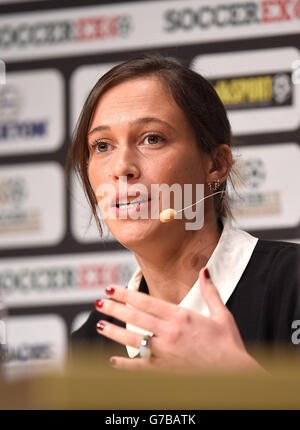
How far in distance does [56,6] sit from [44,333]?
91cm

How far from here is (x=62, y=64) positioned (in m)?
1.89

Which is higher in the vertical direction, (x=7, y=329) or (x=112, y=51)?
(x=112, y=51)

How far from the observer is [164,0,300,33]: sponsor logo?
5.57ft

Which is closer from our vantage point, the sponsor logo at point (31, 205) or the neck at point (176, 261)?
the neck at point (176, 261)

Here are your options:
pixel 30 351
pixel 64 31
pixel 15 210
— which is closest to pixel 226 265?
pixel 30 351

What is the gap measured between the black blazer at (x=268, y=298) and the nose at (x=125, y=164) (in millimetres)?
228

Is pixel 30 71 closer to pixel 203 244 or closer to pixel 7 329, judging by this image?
pixel 7 329

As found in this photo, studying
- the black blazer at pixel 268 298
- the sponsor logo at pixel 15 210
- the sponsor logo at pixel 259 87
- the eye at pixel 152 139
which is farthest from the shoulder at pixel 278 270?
the sponsor logo at pixel 15 210

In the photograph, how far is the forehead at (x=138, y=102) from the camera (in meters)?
1.01

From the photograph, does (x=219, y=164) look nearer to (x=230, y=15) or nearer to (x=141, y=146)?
(x=141, y=146)

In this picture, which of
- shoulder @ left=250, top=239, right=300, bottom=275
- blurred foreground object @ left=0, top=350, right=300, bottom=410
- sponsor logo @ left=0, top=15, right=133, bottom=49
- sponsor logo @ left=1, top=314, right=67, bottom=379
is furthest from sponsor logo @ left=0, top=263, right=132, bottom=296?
blurred foreground object @ left=0, top=350, right=300, bottom=410

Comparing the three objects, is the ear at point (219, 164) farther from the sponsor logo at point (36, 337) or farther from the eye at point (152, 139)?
the sponsor logo at point (36, 337)

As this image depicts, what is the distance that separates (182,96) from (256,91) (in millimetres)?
704
